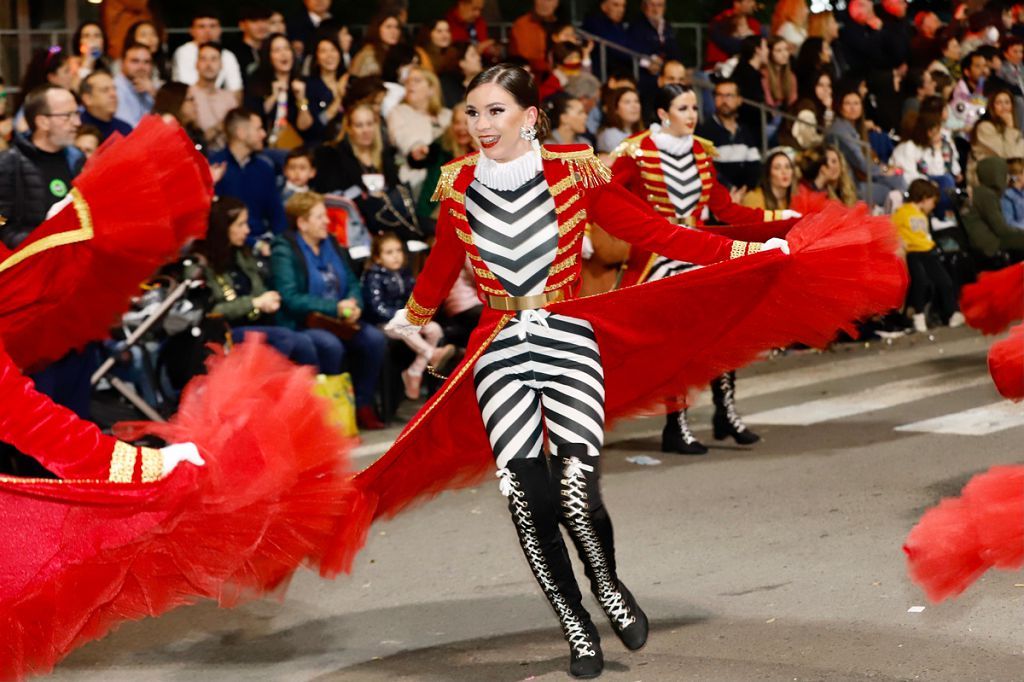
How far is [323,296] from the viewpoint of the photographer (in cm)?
1146

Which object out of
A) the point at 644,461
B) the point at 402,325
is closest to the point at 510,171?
the point at 402,325

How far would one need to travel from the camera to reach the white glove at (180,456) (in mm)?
5051

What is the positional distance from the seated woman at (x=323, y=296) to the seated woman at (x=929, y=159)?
7.75m

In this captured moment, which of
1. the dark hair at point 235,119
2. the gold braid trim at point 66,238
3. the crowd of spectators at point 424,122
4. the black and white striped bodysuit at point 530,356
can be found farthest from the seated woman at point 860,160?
the gold braid trim at point 66,238

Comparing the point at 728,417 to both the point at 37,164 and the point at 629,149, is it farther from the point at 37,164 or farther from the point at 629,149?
the point at 37,164

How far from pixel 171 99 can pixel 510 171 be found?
6.39 m

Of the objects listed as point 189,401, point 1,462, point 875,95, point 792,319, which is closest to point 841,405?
point 792,319

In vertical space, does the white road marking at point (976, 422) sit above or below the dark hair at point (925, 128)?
below

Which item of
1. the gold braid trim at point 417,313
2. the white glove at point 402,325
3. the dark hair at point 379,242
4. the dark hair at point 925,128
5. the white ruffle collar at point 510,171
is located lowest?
the dark hair at point 925,128

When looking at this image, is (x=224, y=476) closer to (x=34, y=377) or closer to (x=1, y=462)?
(x=34, y=377)

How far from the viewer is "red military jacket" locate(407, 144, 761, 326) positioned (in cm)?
604

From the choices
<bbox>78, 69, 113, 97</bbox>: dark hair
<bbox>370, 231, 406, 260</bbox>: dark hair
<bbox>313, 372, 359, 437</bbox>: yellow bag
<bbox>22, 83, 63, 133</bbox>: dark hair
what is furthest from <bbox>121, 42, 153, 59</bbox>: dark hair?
<bbox>22, 83, 63, 133</bbox>: dark hair

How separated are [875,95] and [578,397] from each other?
596 inches

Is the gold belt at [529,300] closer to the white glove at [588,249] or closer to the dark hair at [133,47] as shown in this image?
the white glove at [588,249]
